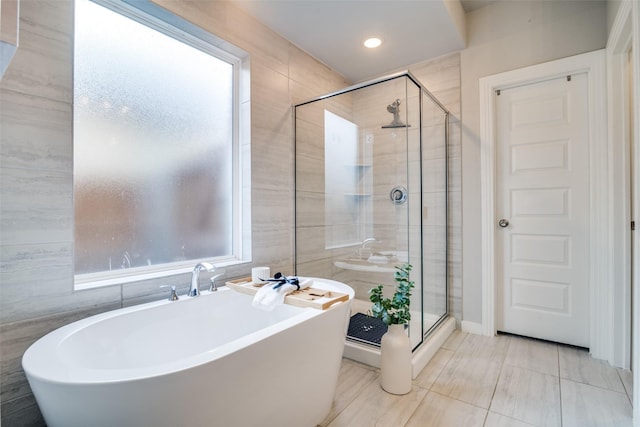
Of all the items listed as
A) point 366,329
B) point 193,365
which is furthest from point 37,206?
point 366,329

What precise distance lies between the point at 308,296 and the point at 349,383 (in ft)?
2.32

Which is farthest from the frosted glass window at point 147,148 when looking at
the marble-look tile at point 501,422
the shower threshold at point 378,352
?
the marble-look tile at point 501,422

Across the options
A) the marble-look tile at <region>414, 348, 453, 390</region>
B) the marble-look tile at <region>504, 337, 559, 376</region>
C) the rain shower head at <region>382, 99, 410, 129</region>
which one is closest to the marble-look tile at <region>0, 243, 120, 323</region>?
the marble-look tile at <region>414, 348, 453, 390</region>

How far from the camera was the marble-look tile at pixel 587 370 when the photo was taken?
1.84m

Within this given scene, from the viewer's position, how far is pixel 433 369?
203 centimetres

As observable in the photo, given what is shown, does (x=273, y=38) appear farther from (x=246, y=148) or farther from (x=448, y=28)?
(x=448, y=28)

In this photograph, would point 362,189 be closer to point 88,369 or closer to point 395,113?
point 395,113

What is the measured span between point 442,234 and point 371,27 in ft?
5.94

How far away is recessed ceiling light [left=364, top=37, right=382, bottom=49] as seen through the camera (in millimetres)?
2527

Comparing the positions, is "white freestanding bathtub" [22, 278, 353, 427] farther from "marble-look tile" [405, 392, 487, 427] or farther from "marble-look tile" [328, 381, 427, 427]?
"marble-look tile" [405, 392, 487, 427]

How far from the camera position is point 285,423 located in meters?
1.24

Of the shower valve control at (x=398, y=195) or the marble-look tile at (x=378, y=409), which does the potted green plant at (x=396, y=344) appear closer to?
the marble-look tile at (x=378, y=409)

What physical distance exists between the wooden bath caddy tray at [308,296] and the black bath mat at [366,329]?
73 cm

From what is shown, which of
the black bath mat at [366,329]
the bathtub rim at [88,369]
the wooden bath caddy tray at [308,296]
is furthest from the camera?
the black bath mat at [366,329]
